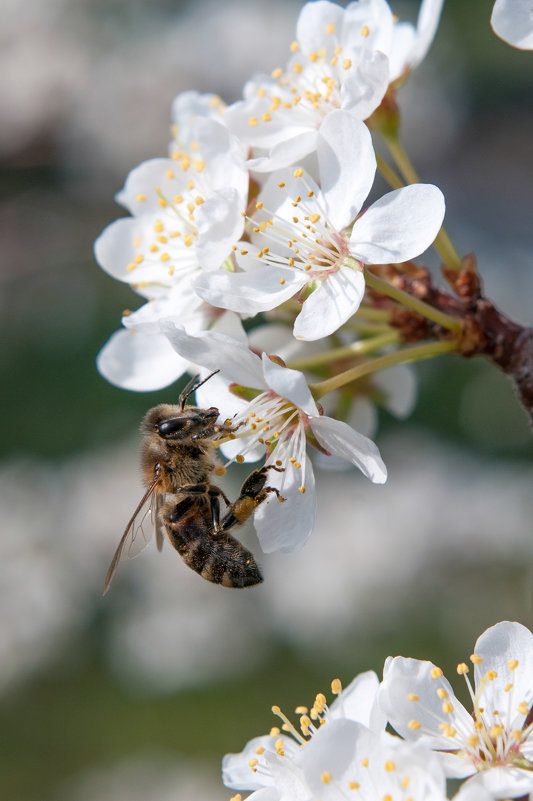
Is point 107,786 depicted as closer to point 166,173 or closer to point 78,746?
point 78,746

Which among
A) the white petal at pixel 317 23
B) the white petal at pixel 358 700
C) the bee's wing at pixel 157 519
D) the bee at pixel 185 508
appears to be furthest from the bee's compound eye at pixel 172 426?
the white petal at pixel 317 23

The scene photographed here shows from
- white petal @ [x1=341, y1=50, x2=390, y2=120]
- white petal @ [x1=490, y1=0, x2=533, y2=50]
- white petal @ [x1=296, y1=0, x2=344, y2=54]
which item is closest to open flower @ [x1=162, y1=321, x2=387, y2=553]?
white petal @ [x1=341, y1=50, x2=390, y2=120]

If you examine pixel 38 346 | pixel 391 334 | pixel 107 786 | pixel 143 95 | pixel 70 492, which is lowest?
pixel 107 786

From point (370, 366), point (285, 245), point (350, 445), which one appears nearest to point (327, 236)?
point (285, 245)

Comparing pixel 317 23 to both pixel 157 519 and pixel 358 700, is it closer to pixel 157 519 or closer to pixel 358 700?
pixel 157 519

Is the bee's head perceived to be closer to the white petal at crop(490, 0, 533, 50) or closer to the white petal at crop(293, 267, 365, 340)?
the white petal at crop(293, 267, 365, 340)

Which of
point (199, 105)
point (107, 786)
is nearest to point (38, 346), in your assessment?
point (107, 786)
